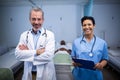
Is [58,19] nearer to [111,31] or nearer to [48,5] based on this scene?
[48,5]

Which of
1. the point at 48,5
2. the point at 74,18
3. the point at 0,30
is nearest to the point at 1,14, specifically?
the point at 0,30

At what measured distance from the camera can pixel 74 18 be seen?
486cm

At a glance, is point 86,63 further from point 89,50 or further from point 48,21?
point 48,21

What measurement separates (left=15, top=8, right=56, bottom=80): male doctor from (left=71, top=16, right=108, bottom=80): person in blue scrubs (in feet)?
0.90

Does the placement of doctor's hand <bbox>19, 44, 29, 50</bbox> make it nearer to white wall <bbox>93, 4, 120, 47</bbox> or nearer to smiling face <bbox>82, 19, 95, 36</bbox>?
smiling face <bbox>82, 19, 95, 36</bbox>

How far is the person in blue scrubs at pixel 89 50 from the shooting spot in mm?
1682

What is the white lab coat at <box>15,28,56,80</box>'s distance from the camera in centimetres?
163

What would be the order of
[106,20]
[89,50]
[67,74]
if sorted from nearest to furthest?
[89,50] → [67,74] → [106,20]

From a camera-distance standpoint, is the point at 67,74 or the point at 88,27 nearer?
the point at 88,27

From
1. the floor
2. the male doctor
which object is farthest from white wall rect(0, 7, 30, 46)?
the male doctor

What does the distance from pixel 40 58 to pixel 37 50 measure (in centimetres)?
8

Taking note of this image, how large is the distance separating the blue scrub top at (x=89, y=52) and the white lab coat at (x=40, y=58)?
267 mm

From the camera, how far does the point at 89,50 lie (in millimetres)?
1703

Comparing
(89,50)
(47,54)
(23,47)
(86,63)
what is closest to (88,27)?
(89,50)
